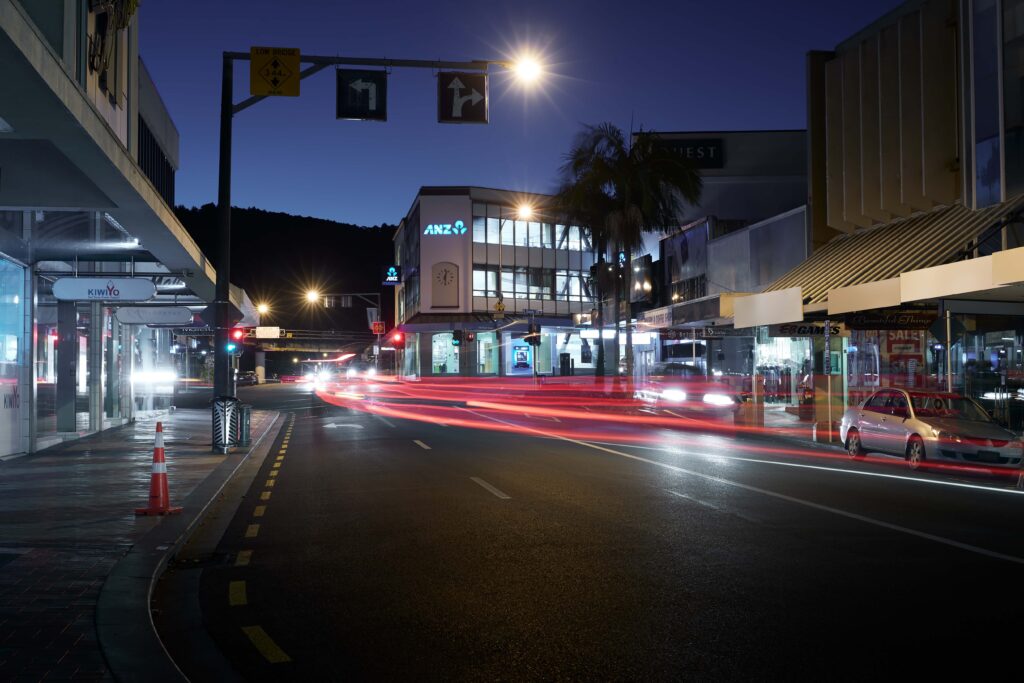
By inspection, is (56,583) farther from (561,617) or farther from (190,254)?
(190,254)

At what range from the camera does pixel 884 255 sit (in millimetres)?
23359

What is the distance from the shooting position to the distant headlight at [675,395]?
113ft

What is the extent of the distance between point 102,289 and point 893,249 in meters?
19.0

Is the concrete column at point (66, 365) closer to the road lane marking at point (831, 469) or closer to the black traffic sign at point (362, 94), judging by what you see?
the black traffic sign at point (362, 94)

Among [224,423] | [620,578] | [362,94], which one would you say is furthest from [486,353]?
[620,578]

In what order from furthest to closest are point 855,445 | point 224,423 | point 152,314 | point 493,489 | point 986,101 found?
point 152,314 < point 986,101 < point 224,423 < point 855,445 < point 493,489

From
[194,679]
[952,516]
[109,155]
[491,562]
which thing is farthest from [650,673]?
[109,155]

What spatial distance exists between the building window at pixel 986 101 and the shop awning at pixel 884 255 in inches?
25.5

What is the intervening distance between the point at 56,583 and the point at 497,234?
64.4 metres

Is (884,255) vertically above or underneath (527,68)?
underneath

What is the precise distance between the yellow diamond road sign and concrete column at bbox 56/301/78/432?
11579 millimetres

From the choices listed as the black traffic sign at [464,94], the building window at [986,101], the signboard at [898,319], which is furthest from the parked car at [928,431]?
the black traffic sign at [464,94]

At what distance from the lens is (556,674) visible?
5.53 meters

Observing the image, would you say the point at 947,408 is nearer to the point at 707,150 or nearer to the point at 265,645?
the point at 265,645
